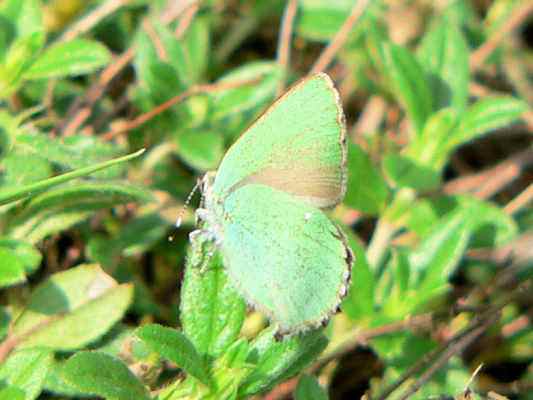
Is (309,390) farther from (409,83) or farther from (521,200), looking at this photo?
(521,200)

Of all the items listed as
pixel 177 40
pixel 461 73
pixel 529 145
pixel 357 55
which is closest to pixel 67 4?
pixel 177 40

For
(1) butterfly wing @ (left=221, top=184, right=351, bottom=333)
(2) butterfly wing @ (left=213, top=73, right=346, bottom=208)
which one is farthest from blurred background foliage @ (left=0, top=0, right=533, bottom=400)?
(2) butterfly wing @ (left=213, top=73, right=346, bottom=208)

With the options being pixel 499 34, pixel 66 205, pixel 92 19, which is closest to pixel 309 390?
pixel 66 205

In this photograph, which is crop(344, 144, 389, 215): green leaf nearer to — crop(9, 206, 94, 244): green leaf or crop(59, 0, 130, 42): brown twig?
crop(9, 206, 94, 244): green leaf

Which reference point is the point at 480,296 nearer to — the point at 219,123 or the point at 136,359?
the point at 219,123

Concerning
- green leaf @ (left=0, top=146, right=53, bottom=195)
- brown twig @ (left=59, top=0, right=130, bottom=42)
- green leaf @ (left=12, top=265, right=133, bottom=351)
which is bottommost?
green leaf @ (left=12, top=265, right=133, bottom=351)

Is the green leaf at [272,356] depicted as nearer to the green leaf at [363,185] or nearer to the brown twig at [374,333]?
the brown twig at [374,333]

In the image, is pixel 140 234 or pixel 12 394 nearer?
pixel 12 394
